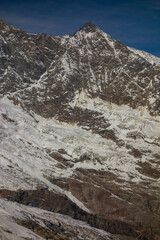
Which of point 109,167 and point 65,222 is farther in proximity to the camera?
point 109,167

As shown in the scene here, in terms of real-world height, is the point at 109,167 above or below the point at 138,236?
above

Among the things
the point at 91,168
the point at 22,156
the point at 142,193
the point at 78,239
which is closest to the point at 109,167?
the point at 91,168

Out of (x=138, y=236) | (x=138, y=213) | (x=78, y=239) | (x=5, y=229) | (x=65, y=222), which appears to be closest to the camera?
(x=5, y=229)

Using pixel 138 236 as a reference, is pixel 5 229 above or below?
above

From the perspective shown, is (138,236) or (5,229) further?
(138,236)

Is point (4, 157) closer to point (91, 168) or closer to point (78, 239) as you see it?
point (91, 168)

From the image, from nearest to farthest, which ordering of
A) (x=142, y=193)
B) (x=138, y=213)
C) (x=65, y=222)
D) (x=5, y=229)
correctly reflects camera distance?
(x=5, y=229), (x=65, y=222), (x=138, y=213), (x=142, y=193)

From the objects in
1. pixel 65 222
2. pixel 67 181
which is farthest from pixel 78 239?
pixel 67 181

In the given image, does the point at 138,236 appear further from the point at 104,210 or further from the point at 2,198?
the point at 2,198

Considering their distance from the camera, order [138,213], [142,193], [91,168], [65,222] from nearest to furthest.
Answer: [65,222]
[138,213]
[142,193]
[91,168]
